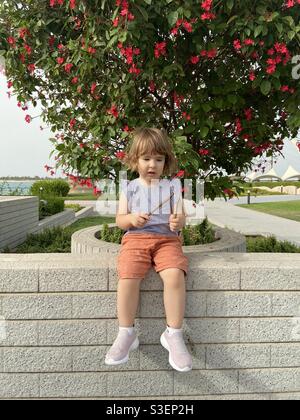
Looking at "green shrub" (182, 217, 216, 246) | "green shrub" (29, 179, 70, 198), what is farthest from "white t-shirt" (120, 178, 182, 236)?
"green shrub" (29, 179, 70, 198)

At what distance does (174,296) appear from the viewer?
257cm

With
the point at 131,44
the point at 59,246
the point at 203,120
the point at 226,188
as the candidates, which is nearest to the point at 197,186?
the point at 226,188

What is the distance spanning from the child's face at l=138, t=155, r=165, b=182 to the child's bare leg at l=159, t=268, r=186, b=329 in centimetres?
75

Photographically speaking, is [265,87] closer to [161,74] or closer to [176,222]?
[161,74]

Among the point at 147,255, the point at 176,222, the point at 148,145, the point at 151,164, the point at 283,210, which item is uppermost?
the point at 148,145

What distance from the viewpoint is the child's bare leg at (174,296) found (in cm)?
257

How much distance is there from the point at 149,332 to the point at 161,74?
7.54 ft

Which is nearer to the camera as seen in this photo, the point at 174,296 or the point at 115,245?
the point at 174,296

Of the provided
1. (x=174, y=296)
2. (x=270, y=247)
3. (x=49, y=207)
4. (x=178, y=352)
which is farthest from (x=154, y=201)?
(x=49, y=207)

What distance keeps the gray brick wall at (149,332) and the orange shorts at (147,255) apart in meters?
0.13

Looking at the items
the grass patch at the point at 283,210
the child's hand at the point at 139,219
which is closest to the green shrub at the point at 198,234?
the child's hand at the point at 139,219

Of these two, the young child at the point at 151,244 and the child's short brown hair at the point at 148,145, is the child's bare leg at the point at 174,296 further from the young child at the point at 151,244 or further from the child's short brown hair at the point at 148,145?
the child's short brown hair at the point at 148,145

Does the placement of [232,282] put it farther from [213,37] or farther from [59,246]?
[59,246]

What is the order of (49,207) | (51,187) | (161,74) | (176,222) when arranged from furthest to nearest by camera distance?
1. (51,187)
2. (49,207)
3. (161,74)
4. (176,222)
